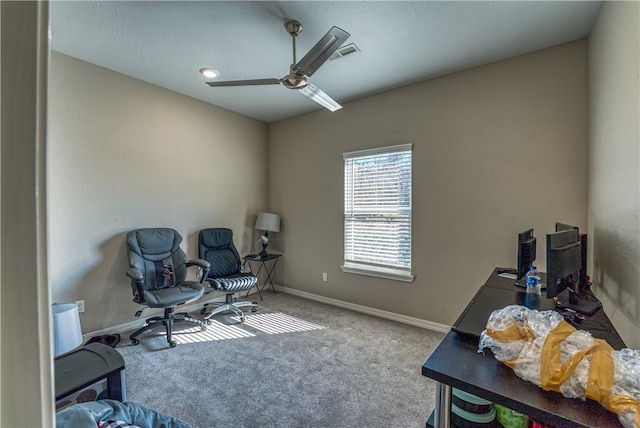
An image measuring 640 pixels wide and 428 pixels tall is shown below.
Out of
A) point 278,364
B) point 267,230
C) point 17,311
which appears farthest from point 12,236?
point 267,230

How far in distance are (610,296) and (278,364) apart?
2262mm

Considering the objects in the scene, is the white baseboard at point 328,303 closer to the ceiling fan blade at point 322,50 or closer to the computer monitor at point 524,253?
the computer monitor at point 524,253

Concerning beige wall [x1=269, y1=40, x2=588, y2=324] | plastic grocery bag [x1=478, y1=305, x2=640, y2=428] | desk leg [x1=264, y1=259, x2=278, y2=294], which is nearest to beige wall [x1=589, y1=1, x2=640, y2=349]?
beige wall [x1=269, y1=40, x2=588, y2=324]

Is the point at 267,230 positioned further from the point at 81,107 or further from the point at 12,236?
the point at 12,236

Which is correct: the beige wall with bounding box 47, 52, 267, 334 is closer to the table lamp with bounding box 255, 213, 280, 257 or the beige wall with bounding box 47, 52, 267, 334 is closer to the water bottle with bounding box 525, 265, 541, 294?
the table lamp with bounding box 255, 213, 280, 257

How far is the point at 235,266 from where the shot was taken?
363 centimetres

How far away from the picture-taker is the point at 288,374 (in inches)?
85.5

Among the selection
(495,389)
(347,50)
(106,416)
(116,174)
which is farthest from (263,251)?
(495,389)

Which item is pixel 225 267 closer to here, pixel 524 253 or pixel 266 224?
pixel 266 224

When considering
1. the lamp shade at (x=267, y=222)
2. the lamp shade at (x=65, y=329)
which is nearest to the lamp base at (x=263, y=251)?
the lamp shade at (x=267, y=222)

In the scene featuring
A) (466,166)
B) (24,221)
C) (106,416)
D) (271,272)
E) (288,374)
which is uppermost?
(466,166)

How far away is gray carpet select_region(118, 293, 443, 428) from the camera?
1769 mm

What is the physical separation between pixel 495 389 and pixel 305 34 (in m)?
2.48

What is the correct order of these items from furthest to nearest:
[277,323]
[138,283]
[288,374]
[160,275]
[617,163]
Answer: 1. [277,323]
2. [160,275]
3. [138,283]
4. [288,374]
5. [617,163]
